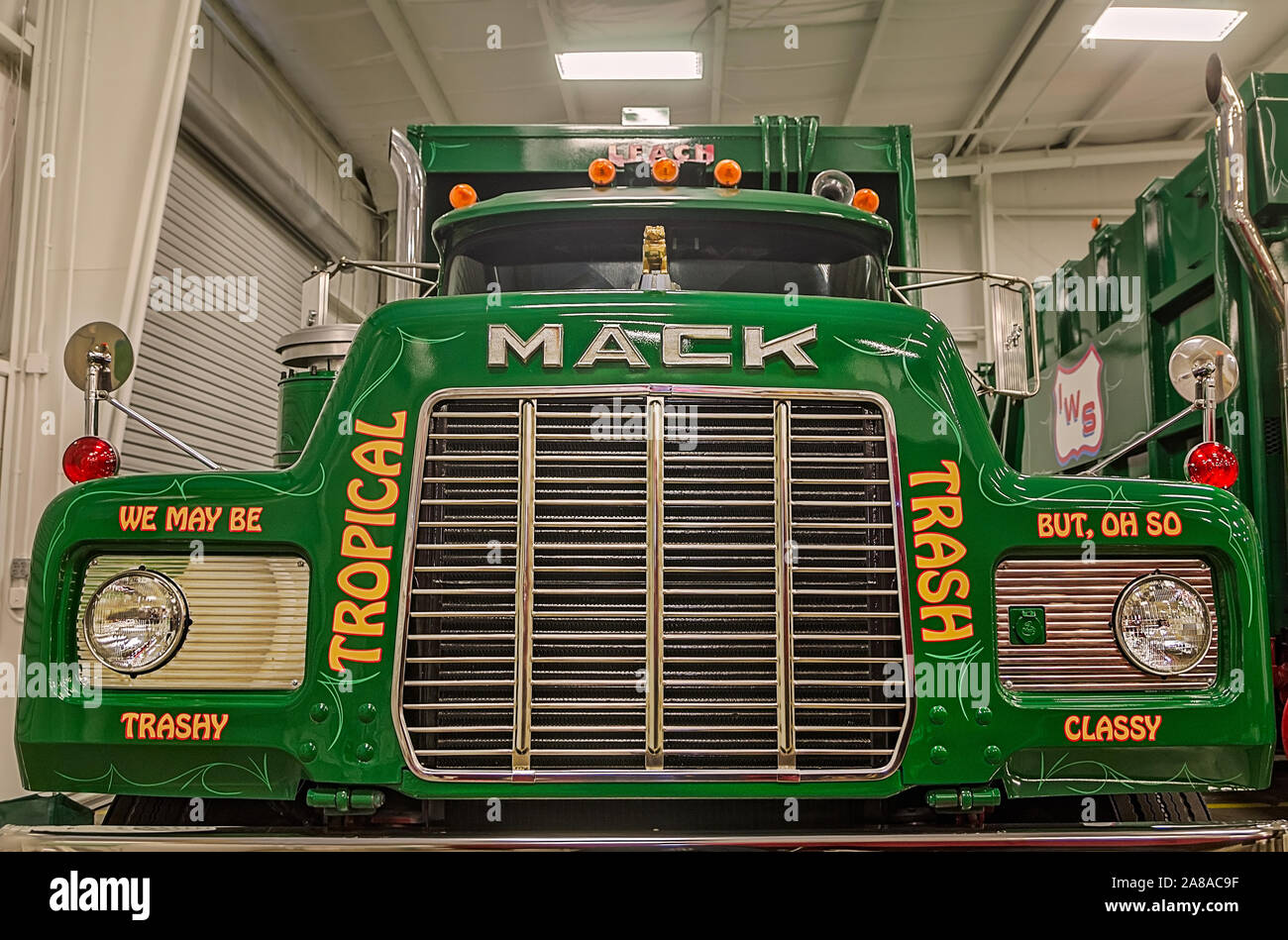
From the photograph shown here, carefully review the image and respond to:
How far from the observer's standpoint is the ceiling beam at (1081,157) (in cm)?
1324

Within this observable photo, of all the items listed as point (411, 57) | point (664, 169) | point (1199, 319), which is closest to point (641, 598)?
point (664, 169)

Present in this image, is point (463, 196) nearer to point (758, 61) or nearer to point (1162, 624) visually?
point (1162, 624)

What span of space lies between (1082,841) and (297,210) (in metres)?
9.34

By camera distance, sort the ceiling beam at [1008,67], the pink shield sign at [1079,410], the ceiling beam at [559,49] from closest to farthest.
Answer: the pink shield sign at [1079,410] → the ceiling beam at [559,49] → the ceiling beam at [1008,67]

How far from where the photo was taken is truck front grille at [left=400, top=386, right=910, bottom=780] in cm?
243

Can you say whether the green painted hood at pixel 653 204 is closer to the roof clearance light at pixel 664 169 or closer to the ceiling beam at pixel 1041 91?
the roof clearance light at pixel 664 169

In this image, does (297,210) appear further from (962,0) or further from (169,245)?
(962,0)

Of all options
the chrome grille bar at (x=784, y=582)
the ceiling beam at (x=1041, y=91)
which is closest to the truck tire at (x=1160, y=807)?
the chrome grille bar at (x=784, y=582)

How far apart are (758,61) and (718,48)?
0.70 meters

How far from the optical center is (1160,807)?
2672 mm

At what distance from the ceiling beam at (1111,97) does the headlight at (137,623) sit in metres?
11.5

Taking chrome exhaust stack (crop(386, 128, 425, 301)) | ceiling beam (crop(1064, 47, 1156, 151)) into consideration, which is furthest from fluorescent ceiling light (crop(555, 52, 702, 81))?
chrome exhaust stack (crop(386, 128, 425, 301))

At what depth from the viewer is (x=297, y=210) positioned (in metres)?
9.88

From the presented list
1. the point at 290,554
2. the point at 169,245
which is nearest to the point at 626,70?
the point at 169,245
